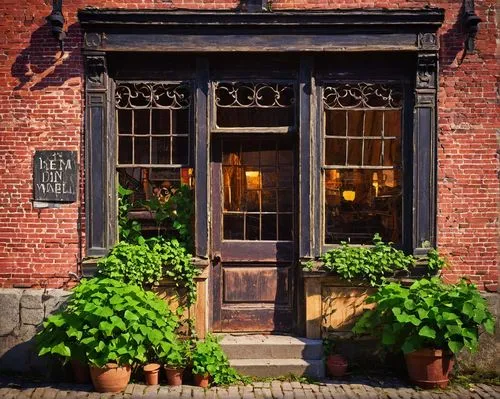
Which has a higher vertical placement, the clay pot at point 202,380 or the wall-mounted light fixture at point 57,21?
the wall-mounted light fixture at point 57,21

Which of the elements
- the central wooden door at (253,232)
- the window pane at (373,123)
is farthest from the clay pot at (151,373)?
the window pane at (373,123)

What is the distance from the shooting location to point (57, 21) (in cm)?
639

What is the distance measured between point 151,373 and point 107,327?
0.87 metres

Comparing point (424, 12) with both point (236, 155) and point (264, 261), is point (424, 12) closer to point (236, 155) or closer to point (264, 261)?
point (236, 155)

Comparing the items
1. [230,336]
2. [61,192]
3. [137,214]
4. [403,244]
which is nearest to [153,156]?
[137,214]

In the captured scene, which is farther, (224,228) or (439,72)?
(224,228)

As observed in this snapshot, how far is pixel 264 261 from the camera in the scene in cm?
698

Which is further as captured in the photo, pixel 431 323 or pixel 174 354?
pixel 174 354

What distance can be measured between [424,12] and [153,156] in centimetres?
386

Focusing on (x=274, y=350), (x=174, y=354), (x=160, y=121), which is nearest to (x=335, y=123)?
(x=160, y=121)

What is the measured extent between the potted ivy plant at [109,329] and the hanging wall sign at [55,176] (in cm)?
128

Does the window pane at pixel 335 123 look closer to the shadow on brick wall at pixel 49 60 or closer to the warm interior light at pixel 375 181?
the warm interior light at pixel 375 181

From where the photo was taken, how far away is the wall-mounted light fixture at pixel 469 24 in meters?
6.40

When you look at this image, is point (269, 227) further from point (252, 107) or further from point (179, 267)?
point (252, 107)
